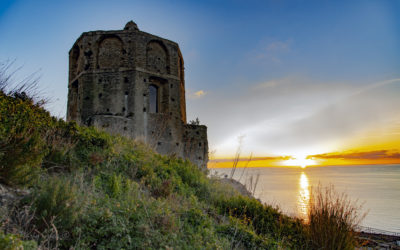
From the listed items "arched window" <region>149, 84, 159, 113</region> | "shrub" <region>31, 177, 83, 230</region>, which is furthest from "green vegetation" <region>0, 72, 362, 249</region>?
"arched window" <region>149, 84, 159, 113</region>

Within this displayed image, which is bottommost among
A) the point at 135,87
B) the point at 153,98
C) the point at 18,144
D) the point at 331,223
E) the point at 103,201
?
the point at 331,223

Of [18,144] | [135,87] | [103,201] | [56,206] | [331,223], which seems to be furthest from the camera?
[135,87]

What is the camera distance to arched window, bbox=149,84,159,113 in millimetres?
15465

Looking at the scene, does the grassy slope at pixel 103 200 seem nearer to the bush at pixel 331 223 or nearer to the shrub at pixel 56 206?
the shrub at pixel 56 206

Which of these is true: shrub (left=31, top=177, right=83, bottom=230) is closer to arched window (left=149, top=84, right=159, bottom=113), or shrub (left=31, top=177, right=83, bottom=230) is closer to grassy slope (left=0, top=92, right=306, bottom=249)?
grassy slope (left=0, top=92, right=306, bottom=249)

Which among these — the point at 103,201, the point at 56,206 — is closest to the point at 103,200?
the point at 103,201

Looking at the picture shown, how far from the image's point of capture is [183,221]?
360 cm

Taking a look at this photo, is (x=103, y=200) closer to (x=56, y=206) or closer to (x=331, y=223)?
(x=56, y=206)

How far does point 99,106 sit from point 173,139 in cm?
457

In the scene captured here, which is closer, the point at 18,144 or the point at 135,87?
the point at 18,144

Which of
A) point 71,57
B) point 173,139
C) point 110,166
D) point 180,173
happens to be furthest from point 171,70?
point 110,166

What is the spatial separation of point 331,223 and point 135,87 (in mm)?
11883

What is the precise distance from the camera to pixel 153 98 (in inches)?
613

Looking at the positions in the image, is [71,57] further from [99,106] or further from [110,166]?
[110,166]
